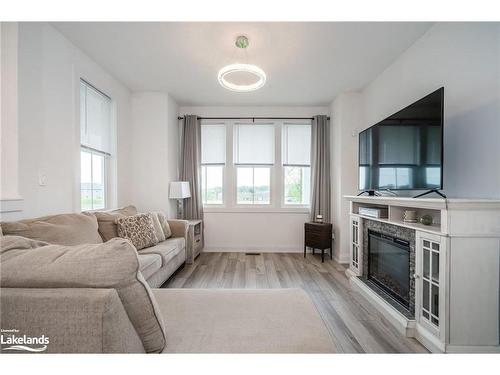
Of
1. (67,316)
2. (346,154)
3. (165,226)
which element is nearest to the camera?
(67,316)

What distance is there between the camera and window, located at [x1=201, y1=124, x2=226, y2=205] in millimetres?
4344

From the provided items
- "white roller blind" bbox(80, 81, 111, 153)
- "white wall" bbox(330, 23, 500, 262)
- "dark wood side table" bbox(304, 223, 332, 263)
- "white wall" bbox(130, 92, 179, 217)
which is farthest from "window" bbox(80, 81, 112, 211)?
"white wall" bbox(330, 23, 500, 262)

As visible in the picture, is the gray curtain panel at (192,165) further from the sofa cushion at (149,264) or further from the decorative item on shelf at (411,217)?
the decorative item on shelf at (411,217)

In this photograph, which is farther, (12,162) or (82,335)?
(12,162)

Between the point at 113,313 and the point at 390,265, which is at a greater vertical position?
the point at 113,313

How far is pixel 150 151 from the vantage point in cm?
377

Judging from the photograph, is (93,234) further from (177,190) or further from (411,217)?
(411,217)

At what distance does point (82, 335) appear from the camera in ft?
2.09

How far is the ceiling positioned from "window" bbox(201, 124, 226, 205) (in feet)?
2.93

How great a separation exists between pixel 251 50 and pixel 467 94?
208 cm

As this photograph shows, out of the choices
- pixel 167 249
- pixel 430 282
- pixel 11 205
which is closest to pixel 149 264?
pixel 167 249
